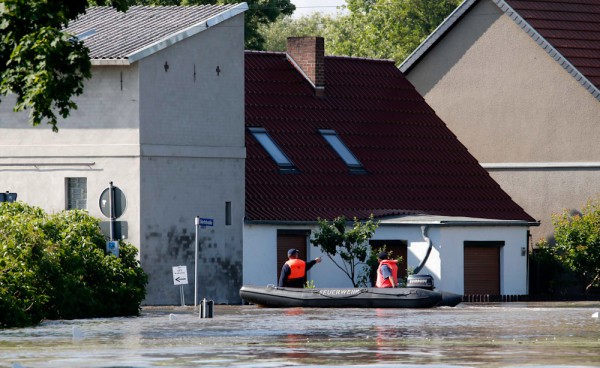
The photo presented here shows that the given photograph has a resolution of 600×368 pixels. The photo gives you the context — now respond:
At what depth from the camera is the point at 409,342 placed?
30500mm

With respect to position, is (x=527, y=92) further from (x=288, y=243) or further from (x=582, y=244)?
(x=288, y=243)

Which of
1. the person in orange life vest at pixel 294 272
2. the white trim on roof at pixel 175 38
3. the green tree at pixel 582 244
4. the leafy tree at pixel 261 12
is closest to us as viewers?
the person in orange life vest at pixel 294 272

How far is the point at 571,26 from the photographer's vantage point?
62.4 m

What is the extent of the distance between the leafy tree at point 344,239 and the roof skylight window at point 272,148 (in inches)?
106

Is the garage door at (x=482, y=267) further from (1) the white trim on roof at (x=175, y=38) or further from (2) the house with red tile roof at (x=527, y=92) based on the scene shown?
(1) the white trim on roof at (x=175, y=38)

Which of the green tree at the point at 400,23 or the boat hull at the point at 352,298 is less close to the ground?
the green tree at the point at 400,23

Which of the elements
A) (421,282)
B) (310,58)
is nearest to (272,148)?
(310,58)

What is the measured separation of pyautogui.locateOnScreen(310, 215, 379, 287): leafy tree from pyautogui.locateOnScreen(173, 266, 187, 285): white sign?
19.7 feet

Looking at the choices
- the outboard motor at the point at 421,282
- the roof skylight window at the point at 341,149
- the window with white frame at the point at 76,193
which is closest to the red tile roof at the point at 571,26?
the roof skylight window at the point at 341,149

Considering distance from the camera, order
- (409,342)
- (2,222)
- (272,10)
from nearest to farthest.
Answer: (409,342) → (2,222) → (272,10)

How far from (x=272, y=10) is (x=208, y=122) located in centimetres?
2039

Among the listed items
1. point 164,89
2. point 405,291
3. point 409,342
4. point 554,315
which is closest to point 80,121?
point 164,89

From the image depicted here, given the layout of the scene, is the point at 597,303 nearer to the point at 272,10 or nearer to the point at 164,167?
the point at 164,167

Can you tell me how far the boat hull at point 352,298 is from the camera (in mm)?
46031
